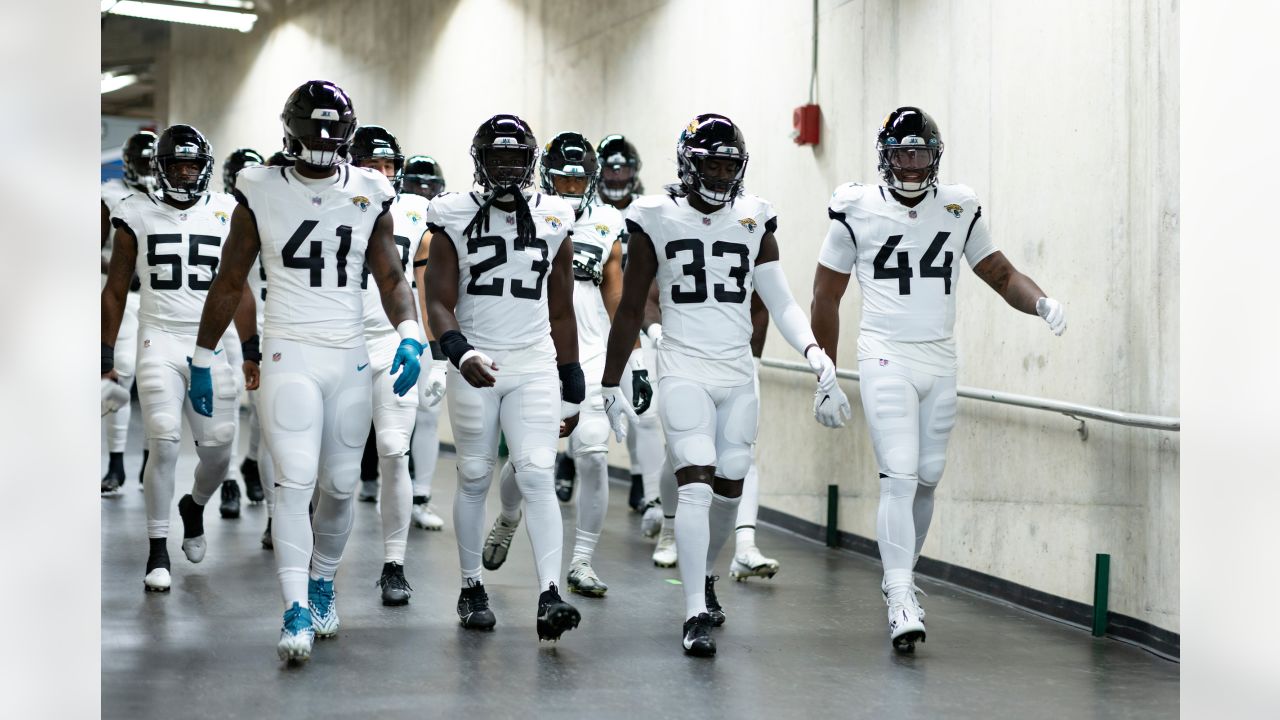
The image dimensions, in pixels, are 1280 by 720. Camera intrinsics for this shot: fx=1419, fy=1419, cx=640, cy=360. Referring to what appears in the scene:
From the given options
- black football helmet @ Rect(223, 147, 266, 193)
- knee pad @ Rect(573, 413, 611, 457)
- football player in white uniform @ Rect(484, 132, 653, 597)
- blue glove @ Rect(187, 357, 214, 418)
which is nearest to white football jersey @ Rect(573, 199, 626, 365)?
football player in white uniform @ Rect(484, 132, 653, 597)

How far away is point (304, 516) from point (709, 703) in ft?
5.05

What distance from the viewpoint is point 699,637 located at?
520 cm

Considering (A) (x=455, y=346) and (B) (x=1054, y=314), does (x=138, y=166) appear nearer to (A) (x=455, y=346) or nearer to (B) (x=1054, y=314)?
(A) (x=455, y=346)

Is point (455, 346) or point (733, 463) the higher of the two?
point (455, 346)

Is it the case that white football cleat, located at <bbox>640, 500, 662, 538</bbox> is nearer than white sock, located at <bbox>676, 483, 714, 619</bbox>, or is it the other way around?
white sock, located at <bbox>676, 483, 714, 619</bbox>

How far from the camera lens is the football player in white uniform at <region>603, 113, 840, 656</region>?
5266 millimetres

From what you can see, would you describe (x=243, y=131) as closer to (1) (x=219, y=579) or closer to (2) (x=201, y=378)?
(1) (x=219, y=579)

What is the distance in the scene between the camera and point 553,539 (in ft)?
17.1

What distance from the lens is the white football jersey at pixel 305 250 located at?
16.1ft

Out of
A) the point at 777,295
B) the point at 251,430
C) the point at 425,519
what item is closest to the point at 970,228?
the point at 777,295

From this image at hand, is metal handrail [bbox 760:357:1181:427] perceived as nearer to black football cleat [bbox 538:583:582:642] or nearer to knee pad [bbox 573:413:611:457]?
knee pad [bbox 573:413:611:457]

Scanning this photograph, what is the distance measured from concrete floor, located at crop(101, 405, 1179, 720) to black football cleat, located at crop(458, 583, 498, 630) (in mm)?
59

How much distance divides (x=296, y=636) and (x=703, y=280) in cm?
196

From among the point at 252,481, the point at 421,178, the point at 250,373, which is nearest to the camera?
the point at 250,373
